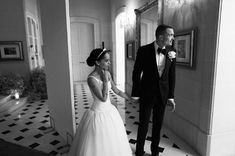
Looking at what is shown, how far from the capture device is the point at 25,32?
5902 mm

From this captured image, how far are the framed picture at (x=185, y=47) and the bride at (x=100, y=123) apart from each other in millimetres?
1456

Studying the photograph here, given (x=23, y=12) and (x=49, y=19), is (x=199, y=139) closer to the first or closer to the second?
(x=49, y=19)

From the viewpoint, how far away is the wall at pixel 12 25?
224 inches

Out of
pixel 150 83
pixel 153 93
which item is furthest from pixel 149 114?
pixel 150 83

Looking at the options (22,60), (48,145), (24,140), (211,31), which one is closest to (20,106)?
(22,60)

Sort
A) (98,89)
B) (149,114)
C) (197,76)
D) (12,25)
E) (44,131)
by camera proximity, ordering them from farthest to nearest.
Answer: (12,25)
(44,131)
(197,76)
(149,114)
(98,89)

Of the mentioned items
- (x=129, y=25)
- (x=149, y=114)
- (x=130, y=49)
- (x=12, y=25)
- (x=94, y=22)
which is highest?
(x=94, y=22)

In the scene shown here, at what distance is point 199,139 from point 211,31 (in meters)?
1.57

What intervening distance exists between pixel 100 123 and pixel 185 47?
186cm

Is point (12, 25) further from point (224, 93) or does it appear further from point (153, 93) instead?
point (224, 93)

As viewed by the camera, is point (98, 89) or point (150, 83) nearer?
point (98, 89)

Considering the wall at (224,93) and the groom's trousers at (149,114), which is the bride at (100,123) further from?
the wall at (224,93)

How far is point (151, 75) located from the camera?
212cm

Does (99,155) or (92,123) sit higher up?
(92,123)
